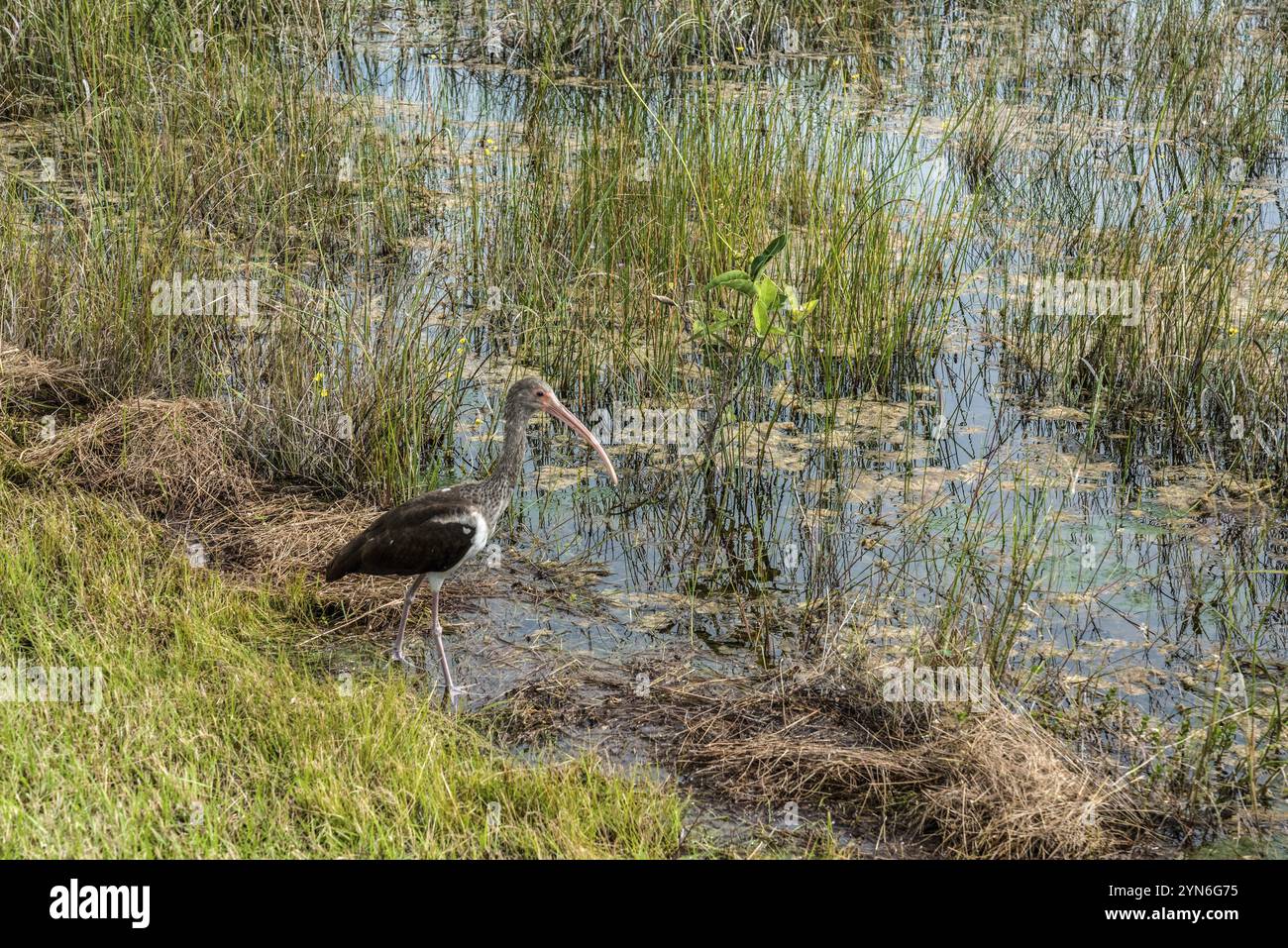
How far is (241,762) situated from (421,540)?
40.7 inches

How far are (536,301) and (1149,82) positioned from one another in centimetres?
570

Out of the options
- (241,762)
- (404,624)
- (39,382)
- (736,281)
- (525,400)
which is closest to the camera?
(241,762)

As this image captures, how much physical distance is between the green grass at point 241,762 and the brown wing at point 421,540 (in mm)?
394

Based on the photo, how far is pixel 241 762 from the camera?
13.4 feet

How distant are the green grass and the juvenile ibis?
31 centimetres

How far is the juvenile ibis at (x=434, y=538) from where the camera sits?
480 centimetres

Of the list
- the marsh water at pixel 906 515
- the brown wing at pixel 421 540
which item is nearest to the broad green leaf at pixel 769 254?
the marsh water at pixel 906 515

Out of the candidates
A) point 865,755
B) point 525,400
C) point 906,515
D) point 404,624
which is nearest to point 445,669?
point 404,624

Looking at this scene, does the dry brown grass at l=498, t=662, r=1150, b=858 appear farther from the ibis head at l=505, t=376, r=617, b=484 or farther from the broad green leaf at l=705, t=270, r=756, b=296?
the broad green leaf at l=705, t=270, r=756, b=296

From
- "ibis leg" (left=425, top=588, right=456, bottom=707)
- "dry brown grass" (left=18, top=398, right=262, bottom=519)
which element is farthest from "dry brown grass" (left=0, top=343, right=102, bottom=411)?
"ibis leg" (left=425, top=588, right=456, bottom=707)

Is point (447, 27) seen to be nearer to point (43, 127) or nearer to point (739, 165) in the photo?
point (43, 127)

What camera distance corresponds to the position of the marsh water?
5129mm

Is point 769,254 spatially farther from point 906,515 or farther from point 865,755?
point 865,755
